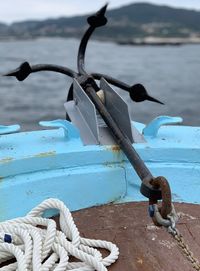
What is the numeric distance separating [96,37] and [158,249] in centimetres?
6960

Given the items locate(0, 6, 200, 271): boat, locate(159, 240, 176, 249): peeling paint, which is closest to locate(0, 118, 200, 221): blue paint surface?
locate(0, 6, 200, 271): boat

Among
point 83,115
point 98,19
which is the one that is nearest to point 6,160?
point 83,115

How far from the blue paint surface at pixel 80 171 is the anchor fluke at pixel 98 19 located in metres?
0.62

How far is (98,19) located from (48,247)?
133 centimetres

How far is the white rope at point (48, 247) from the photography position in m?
1.60

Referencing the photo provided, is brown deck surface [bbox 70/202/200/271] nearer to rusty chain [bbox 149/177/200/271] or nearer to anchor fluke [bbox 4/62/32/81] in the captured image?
rusty chain [bbox 149/177/200/271]

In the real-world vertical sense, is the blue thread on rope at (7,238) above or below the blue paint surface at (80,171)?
below

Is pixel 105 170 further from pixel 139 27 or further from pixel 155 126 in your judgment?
pixel 139 27

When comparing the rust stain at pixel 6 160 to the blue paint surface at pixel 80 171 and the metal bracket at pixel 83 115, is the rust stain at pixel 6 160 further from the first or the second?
the metal bracket at pixel 83 115

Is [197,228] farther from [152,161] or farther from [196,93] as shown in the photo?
[196,93]

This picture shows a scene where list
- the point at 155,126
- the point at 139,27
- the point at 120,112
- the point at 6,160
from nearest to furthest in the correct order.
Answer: the point at 6,160 → the point at 120,112 → the point at 155,126 → the point at 139,27

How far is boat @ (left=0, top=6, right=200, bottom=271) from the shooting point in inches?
75.8

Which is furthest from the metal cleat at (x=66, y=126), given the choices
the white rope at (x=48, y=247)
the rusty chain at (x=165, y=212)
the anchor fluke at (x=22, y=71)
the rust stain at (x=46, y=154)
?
the rusty chain at (x=165, y=212)

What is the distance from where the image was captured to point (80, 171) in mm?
2129
